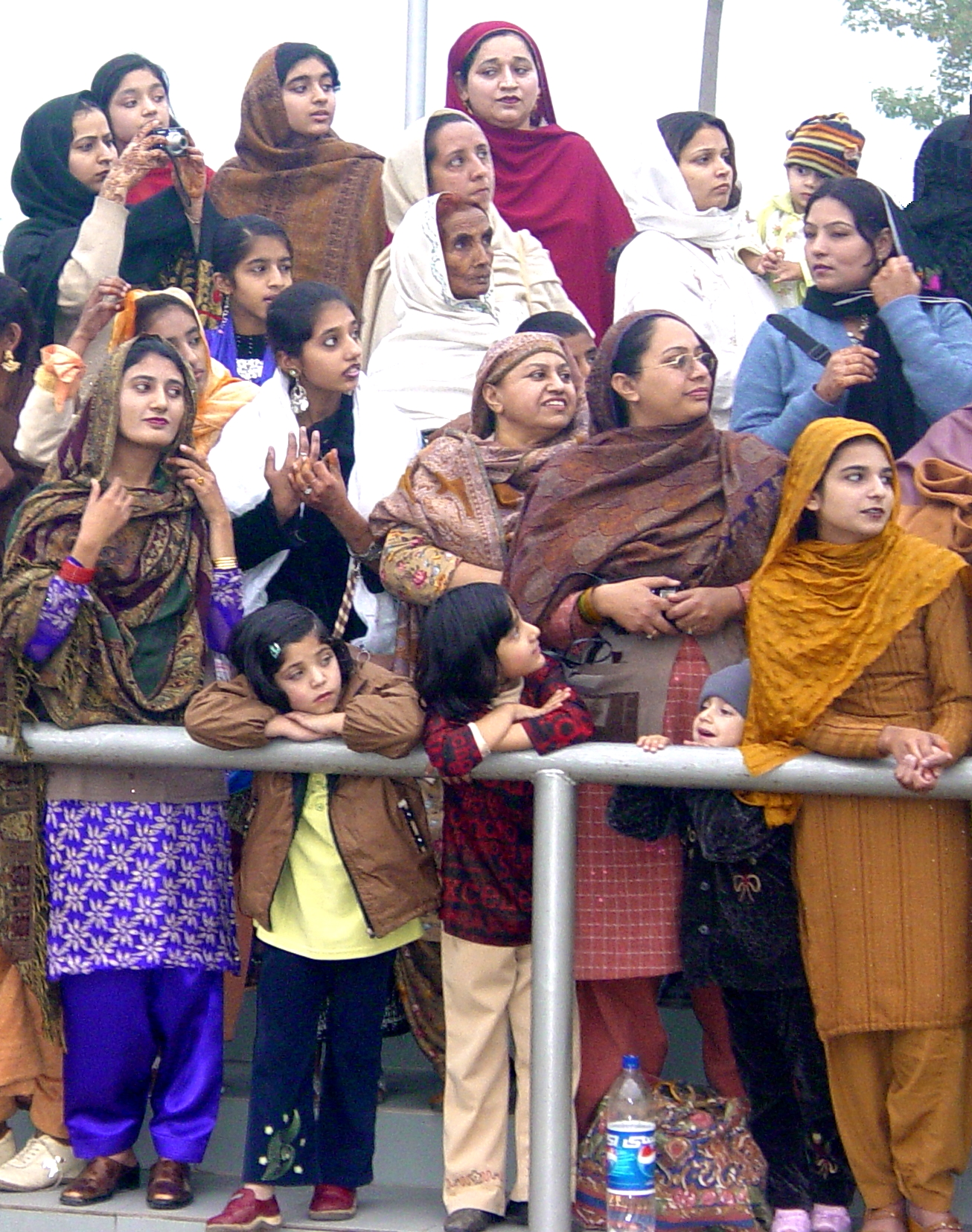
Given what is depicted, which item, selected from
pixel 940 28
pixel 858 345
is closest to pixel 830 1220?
pixel 858 345

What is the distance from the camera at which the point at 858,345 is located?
4.19 metres

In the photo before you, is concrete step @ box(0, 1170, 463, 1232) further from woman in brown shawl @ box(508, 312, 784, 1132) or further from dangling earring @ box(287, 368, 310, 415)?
dangling earring @ box(287, 368, 310, 415)

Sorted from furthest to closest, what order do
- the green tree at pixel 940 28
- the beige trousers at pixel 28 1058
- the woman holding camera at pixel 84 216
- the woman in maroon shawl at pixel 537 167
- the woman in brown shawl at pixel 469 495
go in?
the green tree at pixel 940 28 → the woman in maroon shawl at pixel 537 167 → the woman holding camera at pixel 84 216 → the woman in brown shawl at pixel 469 495 → the beige trousers at pixel 28 1058

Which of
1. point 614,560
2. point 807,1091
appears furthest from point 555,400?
point 807,1091

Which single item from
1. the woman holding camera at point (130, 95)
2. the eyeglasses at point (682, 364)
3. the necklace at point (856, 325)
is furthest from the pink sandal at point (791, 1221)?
the woman holding camera at point (130, 95)

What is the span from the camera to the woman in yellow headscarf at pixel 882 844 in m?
3.21

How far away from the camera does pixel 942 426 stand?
150 inches

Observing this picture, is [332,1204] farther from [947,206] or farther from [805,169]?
[805,169]

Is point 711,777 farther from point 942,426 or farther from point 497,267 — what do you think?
point 497,267

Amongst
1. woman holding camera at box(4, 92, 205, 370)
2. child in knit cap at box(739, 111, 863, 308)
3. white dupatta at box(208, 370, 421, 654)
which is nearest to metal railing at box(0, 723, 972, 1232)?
white dupatta at box(208, 370, 421, 654)

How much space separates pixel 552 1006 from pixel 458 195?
271 centimetres

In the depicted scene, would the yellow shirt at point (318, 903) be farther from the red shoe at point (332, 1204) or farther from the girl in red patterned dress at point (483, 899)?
the red shoe at point (332, 1204)

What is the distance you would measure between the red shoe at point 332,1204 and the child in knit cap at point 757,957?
816 mm

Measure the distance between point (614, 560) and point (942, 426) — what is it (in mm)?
786
